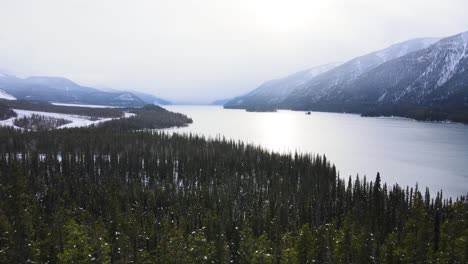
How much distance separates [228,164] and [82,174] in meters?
51.7

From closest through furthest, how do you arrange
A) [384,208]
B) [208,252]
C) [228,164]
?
[208,252] → [384,208] → [228,164]

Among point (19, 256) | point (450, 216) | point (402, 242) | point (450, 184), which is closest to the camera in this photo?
point (19, 256)

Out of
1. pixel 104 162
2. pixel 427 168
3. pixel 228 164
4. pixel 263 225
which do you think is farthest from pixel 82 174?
pixel 427 168

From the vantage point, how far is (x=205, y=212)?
264ft

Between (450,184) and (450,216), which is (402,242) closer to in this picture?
(450,216)

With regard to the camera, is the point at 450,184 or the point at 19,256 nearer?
the point at 19,256

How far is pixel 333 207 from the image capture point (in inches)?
3529

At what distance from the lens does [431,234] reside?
63.2 meters

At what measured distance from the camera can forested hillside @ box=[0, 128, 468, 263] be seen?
53656 millimetres

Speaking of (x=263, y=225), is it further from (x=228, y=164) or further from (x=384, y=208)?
Result: (x=228, y=164)

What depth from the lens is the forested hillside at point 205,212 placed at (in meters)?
53.7

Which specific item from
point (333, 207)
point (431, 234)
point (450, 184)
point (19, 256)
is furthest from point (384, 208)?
point (19, 256)

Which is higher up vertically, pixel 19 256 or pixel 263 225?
pixel 19 256

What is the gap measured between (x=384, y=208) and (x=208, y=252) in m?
52.5
